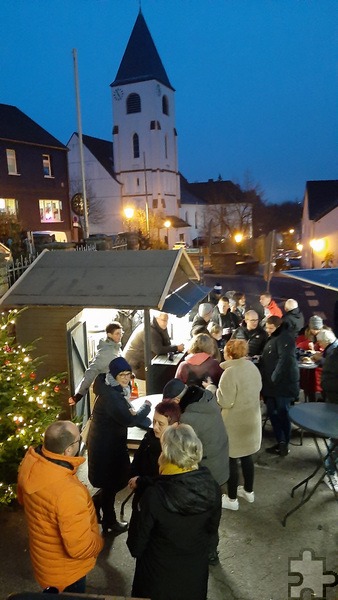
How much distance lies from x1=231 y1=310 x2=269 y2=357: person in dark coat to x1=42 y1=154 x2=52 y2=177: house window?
26.7m

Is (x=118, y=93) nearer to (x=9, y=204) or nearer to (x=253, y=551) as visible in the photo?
(x=9, y=204)

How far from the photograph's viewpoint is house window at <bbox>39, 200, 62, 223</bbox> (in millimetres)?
31938

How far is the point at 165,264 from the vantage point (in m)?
7.93

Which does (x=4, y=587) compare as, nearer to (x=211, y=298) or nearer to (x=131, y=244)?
(x=211, y=298)

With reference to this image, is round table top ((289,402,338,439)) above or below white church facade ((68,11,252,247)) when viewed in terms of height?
below

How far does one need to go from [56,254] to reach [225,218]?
→ 53.3 m

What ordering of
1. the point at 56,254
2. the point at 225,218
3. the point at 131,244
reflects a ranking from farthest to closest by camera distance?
the point at 225,218, the point at 131,244, the point at 56,254

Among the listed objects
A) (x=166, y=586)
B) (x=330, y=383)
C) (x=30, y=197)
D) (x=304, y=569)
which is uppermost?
(x=30, y=197)

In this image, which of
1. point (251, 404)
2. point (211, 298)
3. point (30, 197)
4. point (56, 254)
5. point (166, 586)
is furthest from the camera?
point (30, 197)

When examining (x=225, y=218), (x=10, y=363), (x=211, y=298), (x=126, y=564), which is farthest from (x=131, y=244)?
(x=225, y=218)

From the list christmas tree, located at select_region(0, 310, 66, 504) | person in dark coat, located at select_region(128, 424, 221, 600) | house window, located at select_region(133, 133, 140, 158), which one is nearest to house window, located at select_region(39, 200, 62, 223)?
house window, located at select_region(133, 133, 140, 158)

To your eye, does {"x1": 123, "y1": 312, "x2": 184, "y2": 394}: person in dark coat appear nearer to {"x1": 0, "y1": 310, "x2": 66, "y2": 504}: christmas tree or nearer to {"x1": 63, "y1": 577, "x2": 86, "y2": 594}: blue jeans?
{"x1": 0, "y1": 310, "x2": 66, "y2": 504}: christmas tree

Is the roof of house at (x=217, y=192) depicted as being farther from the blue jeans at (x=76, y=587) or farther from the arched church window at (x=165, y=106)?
the blue jeans at (x=76, y=587)

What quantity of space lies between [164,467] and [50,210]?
103ft
